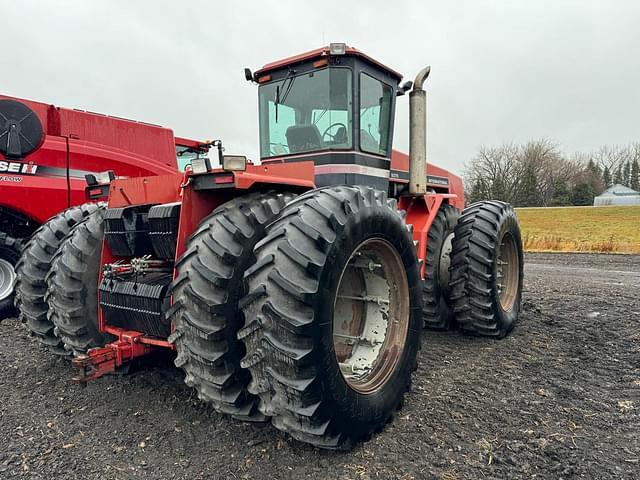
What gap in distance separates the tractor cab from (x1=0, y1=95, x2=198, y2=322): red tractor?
3.60 m

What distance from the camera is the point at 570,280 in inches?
362

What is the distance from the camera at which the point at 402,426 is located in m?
2.87

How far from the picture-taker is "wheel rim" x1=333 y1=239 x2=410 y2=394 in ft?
9.86

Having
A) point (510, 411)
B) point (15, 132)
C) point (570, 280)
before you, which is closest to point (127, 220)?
point (510, 411)

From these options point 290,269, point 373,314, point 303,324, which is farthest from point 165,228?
point 373,314

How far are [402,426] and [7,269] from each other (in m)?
5.62

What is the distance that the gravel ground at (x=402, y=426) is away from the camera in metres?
2.43

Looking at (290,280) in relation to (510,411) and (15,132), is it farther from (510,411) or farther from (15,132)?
(15,132)

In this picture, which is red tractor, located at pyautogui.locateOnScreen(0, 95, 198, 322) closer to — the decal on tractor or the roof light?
the decal on tractor

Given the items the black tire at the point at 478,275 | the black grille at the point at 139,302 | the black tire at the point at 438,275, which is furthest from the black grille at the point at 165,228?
the black tire at the point at 478,275

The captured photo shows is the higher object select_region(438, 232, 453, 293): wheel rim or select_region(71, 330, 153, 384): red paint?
select_region(438, 232, 453, 293): wheel rim

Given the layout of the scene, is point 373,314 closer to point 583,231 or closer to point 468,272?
point 468,272

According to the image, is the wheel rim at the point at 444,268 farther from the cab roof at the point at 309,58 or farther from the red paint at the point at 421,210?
the cab roof at the point at 309,58

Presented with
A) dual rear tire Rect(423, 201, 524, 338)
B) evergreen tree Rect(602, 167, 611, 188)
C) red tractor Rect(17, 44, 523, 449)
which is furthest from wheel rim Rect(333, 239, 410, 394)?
evergreen tree Rect(602, 167, 611, 188)
